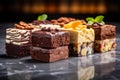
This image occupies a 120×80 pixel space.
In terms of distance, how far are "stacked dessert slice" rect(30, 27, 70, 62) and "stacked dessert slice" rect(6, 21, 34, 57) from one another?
0.61ft

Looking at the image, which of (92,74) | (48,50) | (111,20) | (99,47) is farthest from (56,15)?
(92,74)

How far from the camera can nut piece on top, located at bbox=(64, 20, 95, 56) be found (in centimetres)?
418

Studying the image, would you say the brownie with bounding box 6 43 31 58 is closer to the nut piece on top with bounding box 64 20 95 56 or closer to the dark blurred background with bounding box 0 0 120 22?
the nut piece on top with bounding box 64 20 95 56

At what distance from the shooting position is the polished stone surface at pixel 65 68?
3254 millimetres

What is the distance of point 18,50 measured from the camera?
13.6 ft

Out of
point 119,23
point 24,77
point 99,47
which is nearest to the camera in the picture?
point 24,77

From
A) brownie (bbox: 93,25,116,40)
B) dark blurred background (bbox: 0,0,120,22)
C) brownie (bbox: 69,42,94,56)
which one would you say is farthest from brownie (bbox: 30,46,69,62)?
dark blurred background (bbox: 0,0,120,22)

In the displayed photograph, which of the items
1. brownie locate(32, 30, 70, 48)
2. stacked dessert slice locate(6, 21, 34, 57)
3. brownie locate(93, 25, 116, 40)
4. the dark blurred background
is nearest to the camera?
brownie locate(32, 30, 70, 48)

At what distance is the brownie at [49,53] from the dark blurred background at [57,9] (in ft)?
11.8

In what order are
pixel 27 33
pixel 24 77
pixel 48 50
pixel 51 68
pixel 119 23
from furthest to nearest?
pixel 119 23
pixel 27 33
pixel 48 50
pixel 51 68
pixel 24 77

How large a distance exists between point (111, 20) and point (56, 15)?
1117 mm

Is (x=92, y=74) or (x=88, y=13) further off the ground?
(x=88, y=13)

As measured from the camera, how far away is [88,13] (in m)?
7.66

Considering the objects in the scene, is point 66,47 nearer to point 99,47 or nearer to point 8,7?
point 99,47
